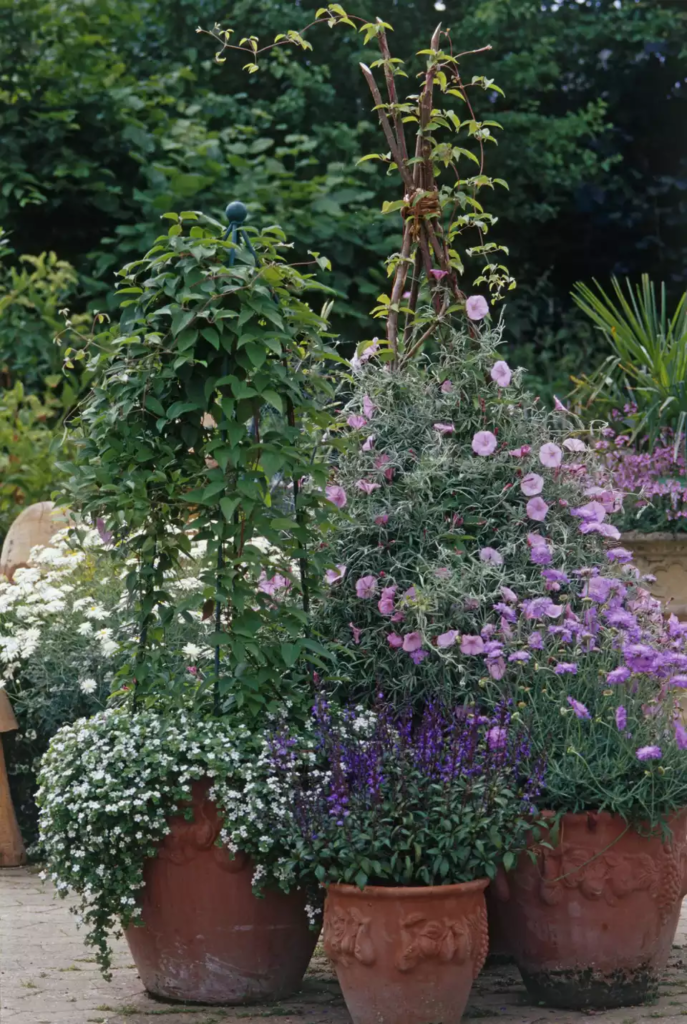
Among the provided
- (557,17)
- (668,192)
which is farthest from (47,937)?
(557,17)

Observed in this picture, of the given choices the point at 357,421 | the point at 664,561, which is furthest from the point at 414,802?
the point at 664,561

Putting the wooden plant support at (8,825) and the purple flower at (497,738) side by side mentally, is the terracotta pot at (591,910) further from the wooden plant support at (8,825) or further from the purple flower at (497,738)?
the wooden plant support at (8,825)

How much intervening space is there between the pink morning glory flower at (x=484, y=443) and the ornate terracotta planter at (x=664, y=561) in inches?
80.2

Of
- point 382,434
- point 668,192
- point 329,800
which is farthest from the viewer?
point 668,192

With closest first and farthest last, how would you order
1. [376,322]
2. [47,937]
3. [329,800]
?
[329,800]
[47,937]
[376,322]

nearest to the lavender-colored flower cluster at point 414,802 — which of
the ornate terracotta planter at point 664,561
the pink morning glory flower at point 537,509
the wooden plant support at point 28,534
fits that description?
the pink morning glory flower at point 537,509

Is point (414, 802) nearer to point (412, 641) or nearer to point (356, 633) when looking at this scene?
point (412, 641)

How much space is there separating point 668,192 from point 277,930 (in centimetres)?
750

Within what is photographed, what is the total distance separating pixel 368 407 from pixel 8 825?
2409mm

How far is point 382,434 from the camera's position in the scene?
3.62 metres

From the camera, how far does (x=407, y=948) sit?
279 cm

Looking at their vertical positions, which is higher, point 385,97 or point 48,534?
point 385,97

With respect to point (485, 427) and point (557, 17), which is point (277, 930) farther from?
point (557, 17)

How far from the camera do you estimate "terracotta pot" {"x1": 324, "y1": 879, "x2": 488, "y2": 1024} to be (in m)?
2.79
